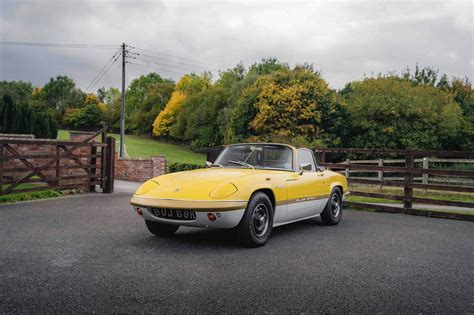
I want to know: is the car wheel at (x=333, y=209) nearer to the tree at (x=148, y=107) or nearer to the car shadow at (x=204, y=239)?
the car shadow at (x=204, y=239)

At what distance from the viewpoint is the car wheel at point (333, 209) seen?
7980 millimetres

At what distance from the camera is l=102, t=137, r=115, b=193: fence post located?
13.1 meters

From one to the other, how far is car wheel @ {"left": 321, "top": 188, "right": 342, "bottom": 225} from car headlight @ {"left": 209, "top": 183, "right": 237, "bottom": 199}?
300 cm

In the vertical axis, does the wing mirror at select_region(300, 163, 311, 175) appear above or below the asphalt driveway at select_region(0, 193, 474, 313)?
above

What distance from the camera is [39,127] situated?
23.2 m

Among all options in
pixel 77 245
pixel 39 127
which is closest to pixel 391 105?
pixel 39 127

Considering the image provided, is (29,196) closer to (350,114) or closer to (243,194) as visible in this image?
(243,194)

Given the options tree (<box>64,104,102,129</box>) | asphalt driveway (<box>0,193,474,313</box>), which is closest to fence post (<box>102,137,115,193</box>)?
asphalt driveway (<box>0,193,474,313</box>)

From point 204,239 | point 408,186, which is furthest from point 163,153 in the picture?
point 204,239

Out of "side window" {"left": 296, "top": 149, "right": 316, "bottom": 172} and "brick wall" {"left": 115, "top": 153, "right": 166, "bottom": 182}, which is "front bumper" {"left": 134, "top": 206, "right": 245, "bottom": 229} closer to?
"side window" {"left": 296, "top": 149, "right": 316, "bottom": 172}

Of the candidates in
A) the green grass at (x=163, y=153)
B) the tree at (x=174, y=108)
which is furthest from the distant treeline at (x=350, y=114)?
the tree at (x=174, y=108)

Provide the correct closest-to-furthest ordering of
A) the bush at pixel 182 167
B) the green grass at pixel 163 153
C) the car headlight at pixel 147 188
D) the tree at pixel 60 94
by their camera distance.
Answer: the car headlight at pixel 147 188
the bush at pixel 182 167
the green grass at pixel 163 153
the tree at pixel 60 94

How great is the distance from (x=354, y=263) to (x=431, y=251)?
1.56 meters

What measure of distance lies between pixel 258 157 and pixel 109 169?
24.5 feet
